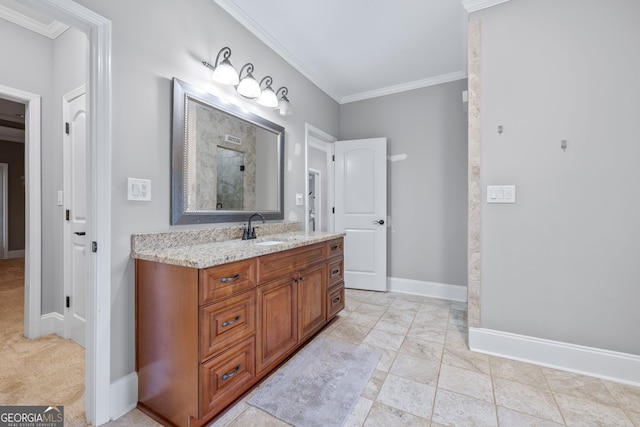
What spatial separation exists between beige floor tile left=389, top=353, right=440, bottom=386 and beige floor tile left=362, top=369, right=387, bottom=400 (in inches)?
3.2

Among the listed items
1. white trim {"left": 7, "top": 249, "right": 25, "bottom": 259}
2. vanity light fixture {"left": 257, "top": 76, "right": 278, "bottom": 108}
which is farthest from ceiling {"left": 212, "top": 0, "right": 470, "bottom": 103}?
white trim {"left": 7, "top": 249, "right": 25, "bottom": 259}

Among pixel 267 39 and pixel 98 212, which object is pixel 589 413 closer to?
pixel 98 212

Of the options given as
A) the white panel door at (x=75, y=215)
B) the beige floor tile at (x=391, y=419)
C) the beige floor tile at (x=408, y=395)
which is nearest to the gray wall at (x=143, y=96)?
the white panel door at (x=75, y=215)

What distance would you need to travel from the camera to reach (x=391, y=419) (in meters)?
1.37

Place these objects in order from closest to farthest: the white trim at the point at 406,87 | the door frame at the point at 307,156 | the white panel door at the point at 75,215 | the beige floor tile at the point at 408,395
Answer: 1. the beige floor tile at the point at 408,395
2. the white panel door at the point at 75,215
3. the door frame at the point at 307,156
4. the white trim at the point at 406,87

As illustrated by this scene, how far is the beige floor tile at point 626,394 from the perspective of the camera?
1475 mm

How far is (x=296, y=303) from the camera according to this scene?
192 cm

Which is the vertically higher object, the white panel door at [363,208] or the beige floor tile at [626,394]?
the white panel door at [363,208]

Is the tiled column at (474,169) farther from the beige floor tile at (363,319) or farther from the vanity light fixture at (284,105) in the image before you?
the vanity light fixture at (284,105)

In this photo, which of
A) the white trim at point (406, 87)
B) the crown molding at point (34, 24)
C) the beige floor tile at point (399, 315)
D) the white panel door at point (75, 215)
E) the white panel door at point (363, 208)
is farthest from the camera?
the white panel door at point (363, 208)

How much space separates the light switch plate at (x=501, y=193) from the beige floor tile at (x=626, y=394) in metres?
1.24

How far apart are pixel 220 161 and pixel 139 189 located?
25.8 inches

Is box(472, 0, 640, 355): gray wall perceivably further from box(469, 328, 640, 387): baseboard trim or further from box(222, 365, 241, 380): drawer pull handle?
box(222, 365, 241, 380): drawer pull handle

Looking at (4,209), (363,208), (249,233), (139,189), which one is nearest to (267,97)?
(249,233)
